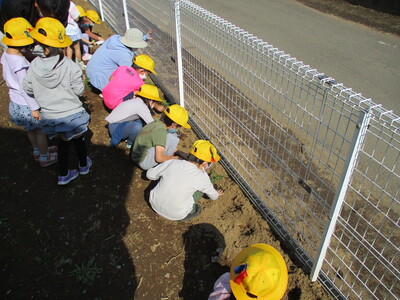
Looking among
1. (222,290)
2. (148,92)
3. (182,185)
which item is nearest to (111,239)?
(182,185)

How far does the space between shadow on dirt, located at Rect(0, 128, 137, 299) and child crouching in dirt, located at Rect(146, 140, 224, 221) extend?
1.61 ft

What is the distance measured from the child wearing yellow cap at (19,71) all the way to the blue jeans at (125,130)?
2.80 ft

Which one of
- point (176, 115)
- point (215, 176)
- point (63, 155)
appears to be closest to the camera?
point (63, 155)

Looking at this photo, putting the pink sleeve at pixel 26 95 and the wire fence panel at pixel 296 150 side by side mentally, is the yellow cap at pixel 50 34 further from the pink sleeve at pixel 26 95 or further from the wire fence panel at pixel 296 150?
the wire fence panel at pixel 296 150

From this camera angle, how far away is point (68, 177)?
3.70 meters

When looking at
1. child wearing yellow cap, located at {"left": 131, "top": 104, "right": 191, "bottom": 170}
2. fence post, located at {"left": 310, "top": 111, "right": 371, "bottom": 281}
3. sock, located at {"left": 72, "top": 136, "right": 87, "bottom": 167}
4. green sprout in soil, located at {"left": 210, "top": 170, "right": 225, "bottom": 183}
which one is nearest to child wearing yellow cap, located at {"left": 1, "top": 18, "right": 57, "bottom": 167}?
sock, located at {"left": 72, "top": 136, "right": 87, "bottom": 167}

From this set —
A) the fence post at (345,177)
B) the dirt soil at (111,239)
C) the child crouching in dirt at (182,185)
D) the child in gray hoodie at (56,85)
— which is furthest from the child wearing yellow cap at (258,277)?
the child in gray hoodie at (56,85)

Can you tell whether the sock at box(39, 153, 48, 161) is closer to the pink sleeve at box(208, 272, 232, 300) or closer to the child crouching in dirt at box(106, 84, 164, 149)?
the child crouching in dirt at box(106, 84, 164, 149)

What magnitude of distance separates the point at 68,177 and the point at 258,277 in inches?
100

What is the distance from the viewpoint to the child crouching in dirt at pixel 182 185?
10.1 feet

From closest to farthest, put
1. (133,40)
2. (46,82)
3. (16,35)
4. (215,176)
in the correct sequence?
(46,82)
(16,35)
(215,176)
(133,40)

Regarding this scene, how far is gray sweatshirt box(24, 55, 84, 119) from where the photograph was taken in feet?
9.78

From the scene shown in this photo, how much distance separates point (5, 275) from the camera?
2848mm

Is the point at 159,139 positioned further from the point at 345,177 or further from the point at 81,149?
the point at 345,177
